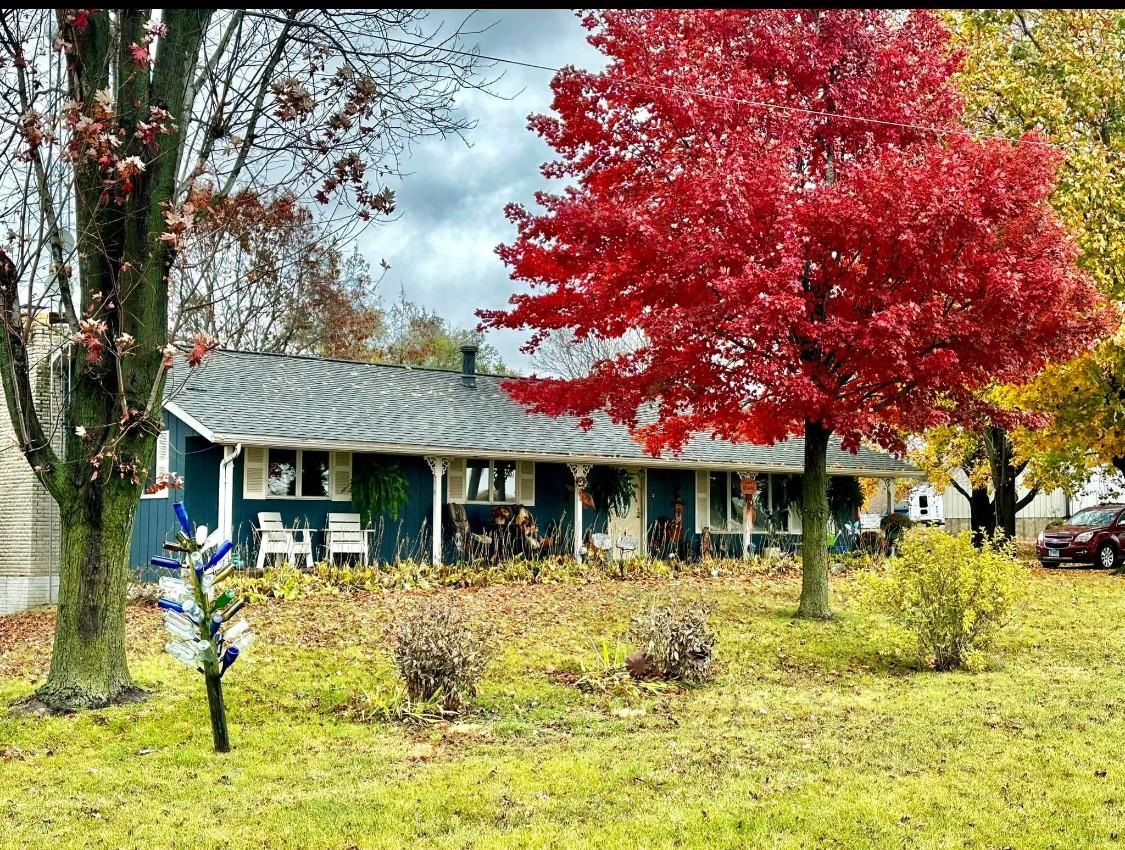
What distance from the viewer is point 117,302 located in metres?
8.41

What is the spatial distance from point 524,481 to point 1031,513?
27479 millimetres

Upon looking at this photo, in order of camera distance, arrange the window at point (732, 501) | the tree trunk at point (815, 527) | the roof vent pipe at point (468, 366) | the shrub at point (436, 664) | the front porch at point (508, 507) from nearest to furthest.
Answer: the shrub at point (436, 664)
the tree trunk at point (815, 527)
the front porch at point (508, 507)
the roof vent pipe at point (468, 366)
the window at point (732, 501)

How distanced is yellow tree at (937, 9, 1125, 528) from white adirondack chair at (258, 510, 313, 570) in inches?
541

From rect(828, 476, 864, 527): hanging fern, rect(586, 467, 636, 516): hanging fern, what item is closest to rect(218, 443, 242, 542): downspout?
rect(586, 467, 636, 516): hanging fern

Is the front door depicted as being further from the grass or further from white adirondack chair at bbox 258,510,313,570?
the grass

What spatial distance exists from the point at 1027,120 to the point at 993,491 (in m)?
11.3

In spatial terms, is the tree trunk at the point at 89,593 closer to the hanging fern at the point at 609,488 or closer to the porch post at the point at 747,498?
the hanging fern at the point at 609,488

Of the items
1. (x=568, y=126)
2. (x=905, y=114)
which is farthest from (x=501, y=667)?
(x=905, y=114)

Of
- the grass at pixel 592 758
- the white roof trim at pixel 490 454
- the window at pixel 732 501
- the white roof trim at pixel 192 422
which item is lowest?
the grass at pixel 592 758

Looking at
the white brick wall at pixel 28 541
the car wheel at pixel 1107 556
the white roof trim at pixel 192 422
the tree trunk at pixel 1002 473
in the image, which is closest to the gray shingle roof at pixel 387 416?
the white roof trim at pixel 192 422

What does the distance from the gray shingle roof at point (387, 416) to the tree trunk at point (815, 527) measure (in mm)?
7657

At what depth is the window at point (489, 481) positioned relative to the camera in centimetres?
2197

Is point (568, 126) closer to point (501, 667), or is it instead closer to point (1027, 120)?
point (501, 667)

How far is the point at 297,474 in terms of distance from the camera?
1973cm
